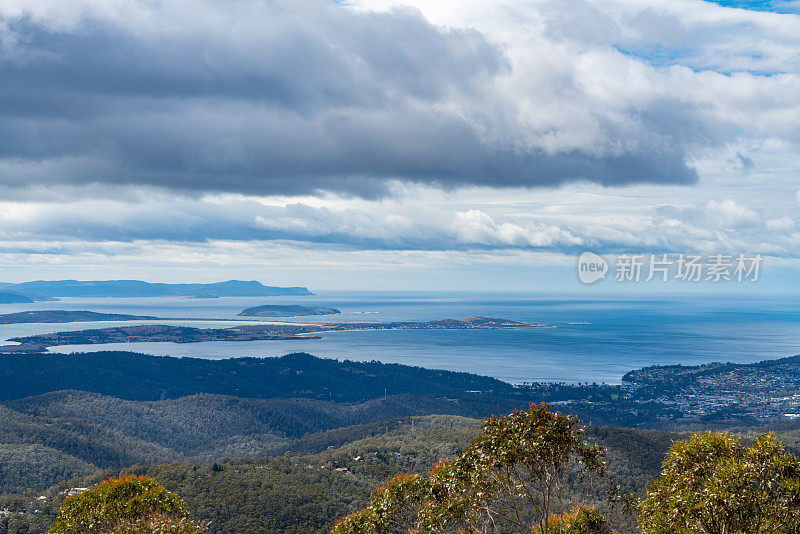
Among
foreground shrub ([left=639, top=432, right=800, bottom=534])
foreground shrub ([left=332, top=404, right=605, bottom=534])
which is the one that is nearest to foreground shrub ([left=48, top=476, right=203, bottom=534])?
foreground shrub ([left=332, top=404, right=605, bottom=534])

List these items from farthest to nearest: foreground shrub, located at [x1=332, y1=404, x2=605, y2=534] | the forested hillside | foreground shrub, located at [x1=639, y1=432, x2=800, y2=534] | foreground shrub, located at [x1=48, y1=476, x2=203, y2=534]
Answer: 1. the forested hillside
2. foreground shrub, located at [x1=48, y1=476, x2=203, y2=534]
3. foreground shrub, located at [x1=332, y1=404, x2=605, y2=534]
4. foreground shrub, located at [x1=639, y1=432, x2=800, y2=534]

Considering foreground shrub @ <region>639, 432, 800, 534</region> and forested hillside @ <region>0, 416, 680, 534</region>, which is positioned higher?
foreground shrub @ <region>639, 432, 800, 534</region>

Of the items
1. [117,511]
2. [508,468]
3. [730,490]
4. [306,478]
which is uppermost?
[730,490]

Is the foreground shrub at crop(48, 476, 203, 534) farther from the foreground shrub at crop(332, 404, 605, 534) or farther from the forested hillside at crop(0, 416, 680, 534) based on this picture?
the forested hillside at crop(0, 416, 680, 534)

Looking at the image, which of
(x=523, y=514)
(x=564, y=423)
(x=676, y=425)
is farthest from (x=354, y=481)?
(x=676, y=425)

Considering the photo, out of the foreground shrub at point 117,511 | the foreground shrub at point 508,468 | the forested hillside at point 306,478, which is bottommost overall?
the forested hillside at point 306,478

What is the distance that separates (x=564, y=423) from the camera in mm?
16984

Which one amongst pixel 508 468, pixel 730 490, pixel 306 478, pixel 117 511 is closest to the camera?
pixel 730 490


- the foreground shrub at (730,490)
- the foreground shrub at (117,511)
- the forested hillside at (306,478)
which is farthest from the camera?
the forested hillside at (306,478)

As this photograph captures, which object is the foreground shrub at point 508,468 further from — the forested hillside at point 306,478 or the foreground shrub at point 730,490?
the forested hillside at point 306,478

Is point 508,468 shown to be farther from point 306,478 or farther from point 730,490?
point 306,478

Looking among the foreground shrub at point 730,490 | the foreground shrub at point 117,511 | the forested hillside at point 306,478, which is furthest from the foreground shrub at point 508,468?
the forested hillside at point 306,478

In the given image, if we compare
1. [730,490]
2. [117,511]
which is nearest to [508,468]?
[730,490]

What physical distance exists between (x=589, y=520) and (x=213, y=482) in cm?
6989
